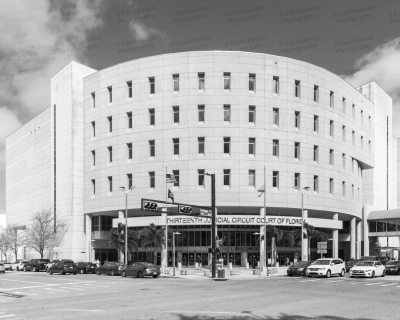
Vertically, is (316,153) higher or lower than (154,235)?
higher

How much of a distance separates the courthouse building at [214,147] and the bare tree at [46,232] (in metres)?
2.17

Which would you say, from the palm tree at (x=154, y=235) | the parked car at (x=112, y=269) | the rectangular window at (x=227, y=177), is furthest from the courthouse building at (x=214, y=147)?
the parked car at (x=112, y=269)

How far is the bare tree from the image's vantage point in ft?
294

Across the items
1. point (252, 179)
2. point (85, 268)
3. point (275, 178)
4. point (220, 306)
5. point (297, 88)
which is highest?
point (297, 88)

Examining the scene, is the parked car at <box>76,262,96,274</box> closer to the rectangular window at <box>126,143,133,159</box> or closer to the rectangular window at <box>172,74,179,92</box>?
the rectangular window at <box>126,143,133,159</box>

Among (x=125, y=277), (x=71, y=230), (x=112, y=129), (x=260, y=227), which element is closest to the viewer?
(x=125, y=277)

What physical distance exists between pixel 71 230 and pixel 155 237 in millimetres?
25766

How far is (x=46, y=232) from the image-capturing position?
91875 mm

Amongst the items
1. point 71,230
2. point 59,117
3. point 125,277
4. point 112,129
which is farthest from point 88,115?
point 125,277

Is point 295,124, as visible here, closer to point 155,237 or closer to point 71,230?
point 155,237

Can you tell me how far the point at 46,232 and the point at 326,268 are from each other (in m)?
60.5

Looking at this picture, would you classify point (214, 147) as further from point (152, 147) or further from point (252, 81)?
point (252, 81)

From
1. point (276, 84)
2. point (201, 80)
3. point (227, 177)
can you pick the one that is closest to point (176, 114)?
point (201, 80)

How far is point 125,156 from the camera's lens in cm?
7575
